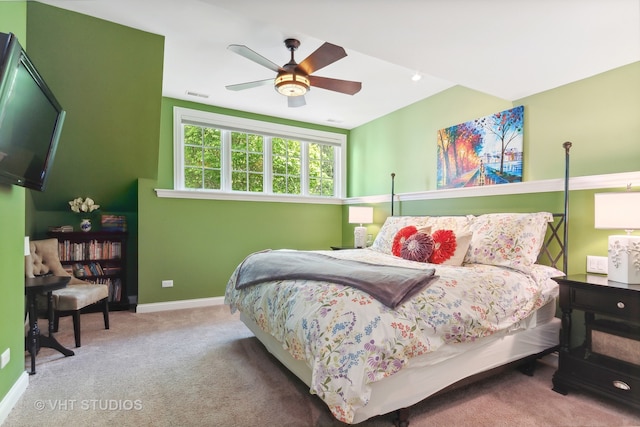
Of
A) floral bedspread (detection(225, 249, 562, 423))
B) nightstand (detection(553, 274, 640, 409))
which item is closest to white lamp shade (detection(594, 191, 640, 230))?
nightstand (detection(553, 274, 640, 409))

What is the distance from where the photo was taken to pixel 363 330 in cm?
153

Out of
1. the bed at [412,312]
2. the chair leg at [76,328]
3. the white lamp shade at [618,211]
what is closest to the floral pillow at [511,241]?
the bed at [412,312]

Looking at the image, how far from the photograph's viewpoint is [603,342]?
6.92 feet

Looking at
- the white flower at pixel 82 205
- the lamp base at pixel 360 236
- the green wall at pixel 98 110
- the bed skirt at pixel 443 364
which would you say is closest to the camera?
the bed skirt at pixel 443 364

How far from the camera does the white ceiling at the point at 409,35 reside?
1.88 meters

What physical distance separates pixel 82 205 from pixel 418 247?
3.91 m

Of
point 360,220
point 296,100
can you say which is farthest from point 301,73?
point 360,220

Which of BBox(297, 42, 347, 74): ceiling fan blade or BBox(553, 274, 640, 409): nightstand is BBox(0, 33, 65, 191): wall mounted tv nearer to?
BBox(297, 42, 347, 74): ceiling fan blade

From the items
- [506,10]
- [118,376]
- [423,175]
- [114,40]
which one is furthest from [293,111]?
[118,376]

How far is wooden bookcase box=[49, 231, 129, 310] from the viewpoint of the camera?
386 centimetres

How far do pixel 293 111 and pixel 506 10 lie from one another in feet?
10.7

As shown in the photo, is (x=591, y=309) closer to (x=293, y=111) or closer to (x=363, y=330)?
(x=363, y=330)

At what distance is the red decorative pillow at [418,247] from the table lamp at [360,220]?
5.06 ft

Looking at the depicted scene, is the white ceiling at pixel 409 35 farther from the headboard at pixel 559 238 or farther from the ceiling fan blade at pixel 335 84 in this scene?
the headboard at pixel 559 238
